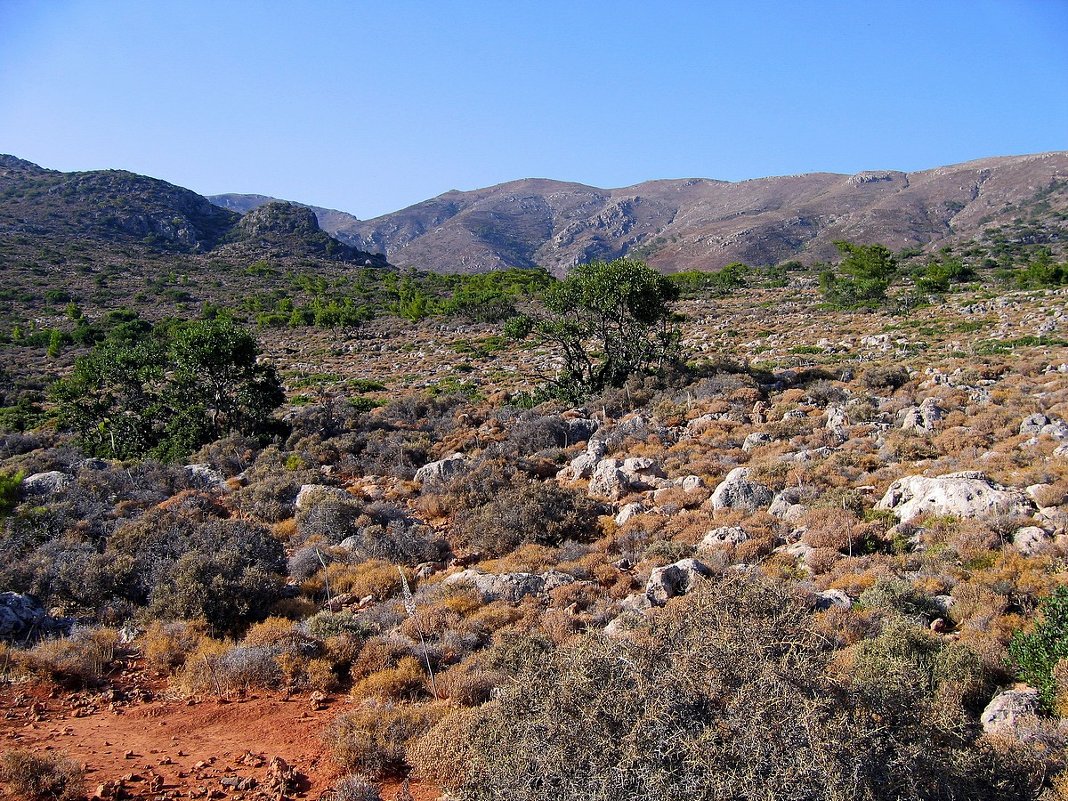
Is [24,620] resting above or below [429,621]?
above

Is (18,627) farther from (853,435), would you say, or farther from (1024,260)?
(1024,260)

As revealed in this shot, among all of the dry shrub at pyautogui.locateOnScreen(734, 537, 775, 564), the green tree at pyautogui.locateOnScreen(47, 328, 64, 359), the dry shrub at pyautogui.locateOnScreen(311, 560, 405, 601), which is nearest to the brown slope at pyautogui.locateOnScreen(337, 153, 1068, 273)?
the green tree at pyautogui.locateOnScreen(47, 328, 64, 359)

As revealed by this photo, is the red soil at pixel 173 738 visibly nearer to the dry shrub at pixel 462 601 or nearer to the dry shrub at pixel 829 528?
the dry shrub at pixel 462 601

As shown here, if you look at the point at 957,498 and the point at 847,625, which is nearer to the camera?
the point at 847,625

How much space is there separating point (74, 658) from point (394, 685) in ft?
12.8

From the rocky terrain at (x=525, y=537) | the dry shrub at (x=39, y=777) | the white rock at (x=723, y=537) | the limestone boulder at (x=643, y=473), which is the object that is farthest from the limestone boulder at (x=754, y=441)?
the dry shrub at (x=39, y=777)

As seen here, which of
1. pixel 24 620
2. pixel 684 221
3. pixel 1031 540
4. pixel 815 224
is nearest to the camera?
pixel 1031 540

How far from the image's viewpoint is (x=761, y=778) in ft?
11.1

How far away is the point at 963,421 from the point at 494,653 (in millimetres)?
12644

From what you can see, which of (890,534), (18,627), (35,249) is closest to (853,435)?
(890,534)

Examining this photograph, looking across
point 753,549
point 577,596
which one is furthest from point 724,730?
point 753,549

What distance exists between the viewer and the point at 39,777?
5.07 meters

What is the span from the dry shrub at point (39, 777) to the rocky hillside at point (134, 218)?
3669 inches

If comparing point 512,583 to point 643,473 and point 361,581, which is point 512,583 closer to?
point 361,581
